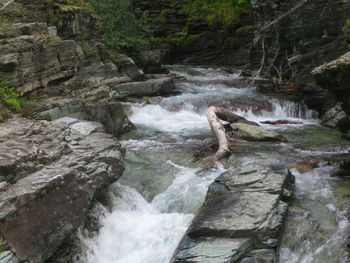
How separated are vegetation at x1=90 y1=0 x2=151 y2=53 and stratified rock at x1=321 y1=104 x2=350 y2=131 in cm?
993

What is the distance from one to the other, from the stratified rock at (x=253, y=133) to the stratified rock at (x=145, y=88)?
5697mm

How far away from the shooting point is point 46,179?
22.5ft

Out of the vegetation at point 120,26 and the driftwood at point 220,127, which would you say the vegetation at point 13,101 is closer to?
the driftwood at point 220,127

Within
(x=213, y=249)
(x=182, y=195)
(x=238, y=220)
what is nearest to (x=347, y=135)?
(x=182, y=195)

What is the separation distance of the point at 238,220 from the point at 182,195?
1970mm

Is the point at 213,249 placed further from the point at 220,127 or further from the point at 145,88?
the point at 145,88

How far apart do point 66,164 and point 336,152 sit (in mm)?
6865

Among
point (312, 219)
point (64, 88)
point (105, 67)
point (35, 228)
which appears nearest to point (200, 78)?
point (105, 67)

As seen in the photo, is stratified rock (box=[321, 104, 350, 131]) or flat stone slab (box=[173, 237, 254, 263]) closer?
flat stone slab (box=[173, 237, 254, 263])

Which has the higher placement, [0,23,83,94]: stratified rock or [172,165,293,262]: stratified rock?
[0,23,83,94]: stratified rock

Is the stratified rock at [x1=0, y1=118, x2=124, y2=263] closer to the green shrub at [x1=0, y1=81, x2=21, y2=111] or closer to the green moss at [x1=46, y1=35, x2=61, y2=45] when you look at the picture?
the green shrub at [x1=0, y1=81, x2=21, y2=111]

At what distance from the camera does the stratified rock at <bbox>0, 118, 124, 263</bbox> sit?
6.24 metres

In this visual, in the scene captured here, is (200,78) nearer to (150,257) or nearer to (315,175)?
(315,175)

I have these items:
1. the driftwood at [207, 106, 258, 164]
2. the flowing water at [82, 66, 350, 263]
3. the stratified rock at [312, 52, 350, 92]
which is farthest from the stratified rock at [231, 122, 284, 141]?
the stratified rock at [312, 52, 350, 92]
